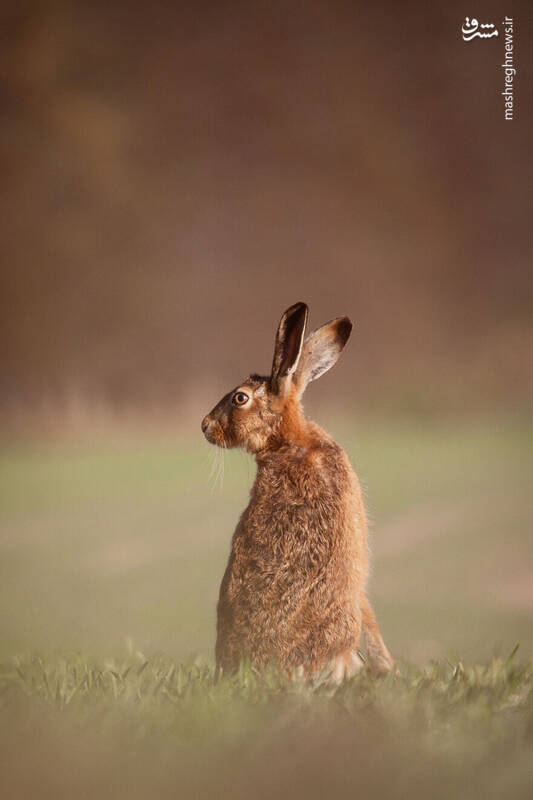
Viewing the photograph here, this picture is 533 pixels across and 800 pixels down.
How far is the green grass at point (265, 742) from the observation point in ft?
11.0

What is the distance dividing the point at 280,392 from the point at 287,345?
205 mm

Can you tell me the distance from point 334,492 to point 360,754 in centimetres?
100

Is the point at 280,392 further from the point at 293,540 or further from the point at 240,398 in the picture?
the point at 293,540

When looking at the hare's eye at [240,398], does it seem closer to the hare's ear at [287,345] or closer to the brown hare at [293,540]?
the brown hare at [293,540]

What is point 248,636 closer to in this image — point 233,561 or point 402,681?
point 233,561

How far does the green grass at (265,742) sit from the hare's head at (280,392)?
948mm

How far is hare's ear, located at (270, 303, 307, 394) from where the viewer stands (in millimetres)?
3945

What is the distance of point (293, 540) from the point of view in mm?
3896

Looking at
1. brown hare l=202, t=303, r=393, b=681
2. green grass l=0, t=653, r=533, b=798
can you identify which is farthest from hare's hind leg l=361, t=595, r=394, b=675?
green grass l=0, t=653, r=533, b=798

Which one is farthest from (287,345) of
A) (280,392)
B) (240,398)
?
(240,398)

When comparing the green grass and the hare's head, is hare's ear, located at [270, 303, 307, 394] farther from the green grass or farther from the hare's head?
the green grass

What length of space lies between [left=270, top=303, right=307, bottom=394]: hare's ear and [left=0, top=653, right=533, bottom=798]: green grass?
1146 millimetres

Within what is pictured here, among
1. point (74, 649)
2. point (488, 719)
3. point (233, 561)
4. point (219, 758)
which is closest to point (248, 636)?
point (233, 561)

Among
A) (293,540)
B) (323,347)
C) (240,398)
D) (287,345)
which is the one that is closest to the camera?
(293,540)
